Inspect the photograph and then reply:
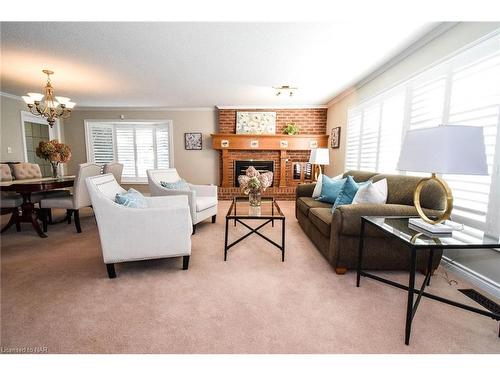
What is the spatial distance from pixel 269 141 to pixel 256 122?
580mm

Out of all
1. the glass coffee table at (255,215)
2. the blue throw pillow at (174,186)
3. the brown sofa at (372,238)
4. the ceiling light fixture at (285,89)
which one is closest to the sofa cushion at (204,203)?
the blue throw pillow at (174,186)

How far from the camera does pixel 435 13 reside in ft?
5.24

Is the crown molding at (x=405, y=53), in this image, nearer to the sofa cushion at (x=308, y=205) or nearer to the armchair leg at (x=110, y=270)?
the sofa cushion at (x=308, y=205)

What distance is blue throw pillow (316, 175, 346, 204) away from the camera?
9.92 ft

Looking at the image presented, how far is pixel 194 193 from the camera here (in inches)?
116

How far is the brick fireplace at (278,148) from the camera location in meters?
5.45

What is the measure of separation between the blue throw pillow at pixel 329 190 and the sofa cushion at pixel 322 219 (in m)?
0.54

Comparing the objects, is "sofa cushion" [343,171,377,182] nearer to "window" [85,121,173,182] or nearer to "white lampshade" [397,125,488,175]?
"white lampshade" [397,125,488,175]

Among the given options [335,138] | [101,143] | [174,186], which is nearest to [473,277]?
[174,186]

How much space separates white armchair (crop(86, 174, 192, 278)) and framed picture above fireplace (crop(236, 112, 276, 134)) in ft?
13.1

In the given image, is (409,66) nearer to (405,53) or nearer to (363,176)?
(405,53)

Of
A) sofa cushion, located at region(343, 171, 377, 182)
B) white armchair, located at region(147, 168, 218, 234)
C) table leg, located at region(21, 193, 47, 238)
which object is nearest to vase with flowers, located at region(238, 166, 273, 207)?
white armchair, located at region(147, 168, 218, 234)

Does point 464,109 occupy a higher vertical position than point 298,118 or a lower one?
lower

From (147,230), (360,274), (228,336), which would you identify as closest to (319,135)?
(360,274)
